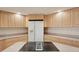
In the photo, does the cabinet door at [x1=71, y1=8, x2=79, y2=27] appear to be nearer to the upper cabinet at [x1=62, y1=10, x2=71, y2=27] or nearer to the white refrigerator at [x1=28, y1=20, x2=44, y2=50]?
the upper cabinet at [x1=62, y1=10, x2=71, y2=27]

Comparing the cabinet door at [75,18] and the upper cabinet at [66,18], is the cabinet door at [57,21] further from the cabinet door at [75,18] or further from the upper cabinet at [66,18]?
the cabinet door at [75,18]

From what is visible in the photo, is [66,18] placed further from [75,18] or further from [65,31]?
[65,31]

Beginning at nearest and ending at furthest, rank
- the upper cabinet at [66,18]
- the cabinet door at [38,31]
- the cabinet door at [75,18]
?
1. the cabinet door at [75,18]
2. the upper cabinet at [66,18]
3. the cabinet door at [38,31]

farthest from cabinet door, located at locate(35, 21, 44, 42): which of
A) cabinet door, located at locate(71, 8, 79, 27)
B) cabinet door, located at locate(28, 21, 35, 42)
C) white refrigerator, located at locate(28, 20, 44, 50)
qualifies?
cabinet door, located at locate(71, 8, 79, 27)

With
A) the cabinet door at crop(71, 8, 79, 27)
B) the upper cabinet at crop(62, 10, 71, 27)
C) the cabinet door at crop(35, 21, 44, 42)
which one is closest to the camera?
the cabinet door at crop(71, 8, 79, 27)

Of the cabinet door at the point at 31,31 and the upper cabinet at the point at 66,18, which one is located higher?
the upper cabinet at the point at 66,18

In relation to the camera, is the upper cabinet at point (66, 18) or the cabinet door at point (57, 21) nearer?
the upper cabinet at point (66, 18)

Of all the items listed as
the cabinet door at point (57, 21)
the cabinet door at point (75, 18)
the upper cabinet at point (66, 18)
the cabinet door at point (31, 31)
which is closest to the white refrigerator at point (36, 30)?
the cabinet door at point (31, 31)

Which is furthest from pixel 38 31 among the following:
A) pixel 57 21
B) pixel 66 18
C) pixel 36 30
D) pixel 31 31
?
pixel 66 18

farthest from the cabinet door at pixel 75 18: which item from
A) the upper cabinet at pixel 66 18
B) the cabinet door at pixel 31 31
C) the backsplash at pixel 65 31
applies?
the cabinet door at pixel 31 31

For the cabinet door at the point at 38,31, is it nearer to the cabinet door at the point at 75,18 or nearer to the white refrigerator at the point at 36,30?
the white refrigerator at the point at 36,30

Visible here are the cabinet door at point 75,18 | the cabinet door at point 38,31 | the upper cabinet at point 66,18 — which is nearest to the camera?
the cabinet door at point 75,18
